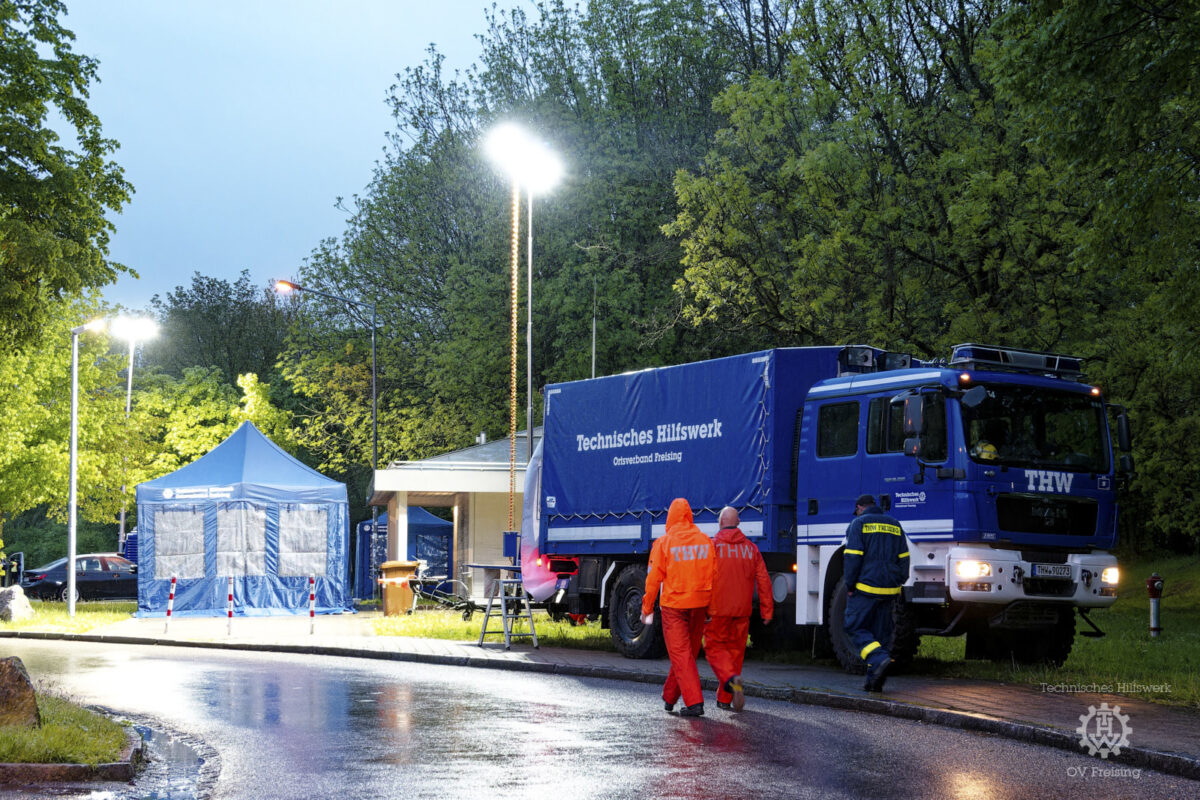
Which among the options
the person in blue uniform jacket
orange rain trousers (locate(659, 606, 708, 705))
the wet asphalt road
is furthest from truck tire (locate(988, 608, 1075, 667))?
orange rain trousers (locate(659, 606, 708, 705))

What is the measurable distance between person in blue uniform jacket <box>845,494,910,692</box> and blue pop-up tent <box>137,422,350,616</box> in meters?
21.8

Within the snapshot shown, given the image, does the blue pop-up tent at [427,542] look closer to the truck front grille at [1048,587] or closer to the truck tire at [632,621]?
the truck tire at [632,621]

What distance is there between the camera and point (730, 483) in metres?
17.1

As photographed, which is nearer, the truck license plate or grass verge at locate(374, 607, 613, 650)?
the truck license plate

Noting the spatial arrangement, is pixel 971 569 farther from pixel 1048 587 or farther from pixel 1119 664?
pixel 1119 664

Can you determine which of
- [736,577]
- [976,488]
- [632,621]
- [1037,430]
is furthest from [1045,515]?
[632,621]

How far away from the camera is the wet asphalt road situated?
847 cm

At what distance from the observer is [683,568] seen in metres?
12.3

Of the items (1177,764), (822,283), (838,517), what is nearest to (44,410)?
(822,283)

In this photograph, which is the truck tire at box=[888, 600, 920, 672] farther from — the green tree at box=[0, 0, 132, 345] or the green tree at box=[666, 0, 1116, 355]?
the green tree at box=[0, 0, 132, 345]

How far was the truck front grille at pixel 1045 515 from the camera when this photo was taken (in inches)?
574

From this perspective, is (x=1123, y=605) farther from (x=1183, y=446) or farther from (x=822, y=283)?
(x=822, y=283)
